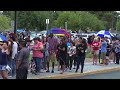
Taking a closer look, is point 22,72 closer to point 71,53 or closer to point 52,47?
point 52,47

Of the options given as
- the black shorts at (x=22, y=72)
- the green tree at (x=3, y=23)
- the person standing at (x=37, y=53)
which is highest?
the green tree at (x=3, y=23)

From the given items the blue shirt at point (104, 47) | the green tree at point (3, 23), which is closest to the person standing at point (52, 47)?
the blue shirt at point (104, 47)

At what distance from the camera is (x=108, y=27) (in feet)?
247

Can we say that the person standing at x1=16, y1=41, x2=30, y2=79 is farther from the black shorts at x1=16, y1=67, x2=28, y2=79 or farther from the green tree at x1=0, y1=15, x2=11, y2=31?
the green tree at x1=0, y1=15, x2=11, y2=31

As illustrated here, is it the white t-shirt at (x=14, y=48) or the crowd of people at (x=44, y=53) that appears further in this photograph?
the white t-shirt at (x=14, y=48)

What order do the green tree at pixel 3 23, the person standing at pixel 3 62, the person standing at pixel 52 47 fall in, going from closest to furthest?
1. the person standing at pixel 3 62
2. the person standing at pixel 52 47
3. the green tree at pixel 3 23

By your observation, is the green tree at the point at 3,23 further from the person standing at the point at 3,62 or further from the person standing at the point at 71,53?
the person standing at the point at 3,62

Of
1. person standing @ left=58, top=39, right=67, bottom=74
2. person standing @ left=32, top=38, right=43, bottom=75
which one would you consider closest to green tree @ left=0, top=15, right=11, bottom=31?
person standing @ left=58, top=39, right=67, bottom=74

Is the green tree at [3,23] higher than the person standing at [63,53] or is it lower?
higher

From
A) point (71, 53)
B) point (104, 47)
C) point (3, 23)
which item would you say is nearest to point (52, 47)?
point (71, 53)

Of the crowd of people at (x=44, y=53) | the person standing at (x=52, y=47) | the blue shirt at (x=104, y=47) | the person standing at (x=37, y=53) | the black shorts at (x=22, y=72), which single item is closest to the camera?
the black shorts at (x=22, y=72)
